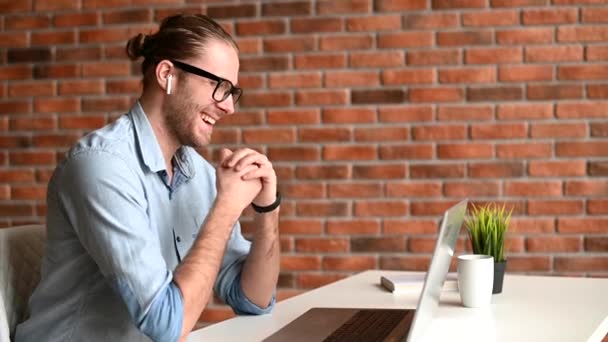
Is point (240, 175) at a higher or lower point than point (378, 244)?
higher

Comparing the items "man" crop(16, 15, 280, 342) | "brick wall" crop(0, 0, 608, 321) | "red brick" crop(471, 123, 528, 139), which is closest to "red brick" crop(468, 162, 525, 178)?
"brick wall" crop(0, 0, 608, 321)

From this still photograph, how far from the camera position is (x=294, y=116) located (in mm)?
3461

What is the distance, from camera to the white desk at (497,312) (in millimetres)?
1659

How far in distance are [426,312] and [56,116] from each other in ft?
8.52

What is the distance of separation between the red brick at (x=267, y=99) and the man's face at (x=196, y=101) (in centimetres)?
152

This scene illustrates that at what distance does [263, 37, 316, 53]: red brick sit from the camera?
3.44 meters

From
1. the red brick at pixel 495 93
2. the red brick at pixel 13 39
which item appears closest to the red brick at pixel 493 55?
the red brick at pixel 495 93

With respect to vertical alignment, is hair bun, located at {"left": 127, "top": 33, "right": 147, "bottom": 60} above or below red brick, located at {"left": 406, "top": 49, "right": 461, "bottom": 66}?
below

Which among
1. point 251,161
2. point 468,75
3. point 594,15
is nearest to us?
point 251,161

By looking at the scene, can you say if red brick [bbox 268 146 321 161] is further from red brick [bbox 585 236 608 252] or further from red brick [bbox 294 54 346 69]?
red brick [bbox 585 236 608 252]

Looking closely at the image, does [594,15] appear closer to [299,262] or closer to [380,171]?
[380,171]

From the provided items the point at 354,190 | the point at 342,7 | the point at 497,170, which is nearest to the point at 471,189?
the point at 497,170

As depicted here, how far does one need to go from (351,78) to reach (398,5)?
1.14 ft

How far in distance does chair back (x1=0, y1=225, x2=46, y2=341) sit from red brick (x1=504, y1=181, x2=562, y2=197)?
197 centimetres
